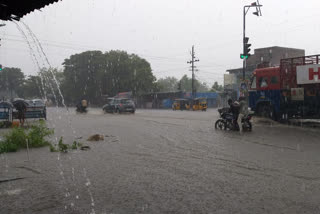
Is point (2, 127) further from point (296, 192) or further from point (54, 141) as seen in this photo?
point (296, 192)

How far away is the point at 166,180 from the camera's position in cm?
586

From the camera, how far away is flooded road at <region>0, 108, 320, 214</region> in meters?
4.49

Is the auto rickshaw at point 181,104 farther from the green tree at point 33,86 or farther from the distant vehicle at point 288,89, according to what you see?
the green tree at point 33,86

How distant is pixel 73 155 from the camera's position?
8.78 meters

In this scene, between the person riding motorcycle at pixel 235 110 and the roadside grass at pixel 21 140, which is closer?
the roadside grass at pixel 21 140

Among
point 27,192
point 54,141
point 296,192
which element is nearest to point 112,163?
point 27,192

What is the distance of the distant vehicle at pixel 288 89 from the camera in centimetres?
1630

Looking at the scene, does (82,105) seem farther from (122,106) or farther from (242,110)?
(242,110)

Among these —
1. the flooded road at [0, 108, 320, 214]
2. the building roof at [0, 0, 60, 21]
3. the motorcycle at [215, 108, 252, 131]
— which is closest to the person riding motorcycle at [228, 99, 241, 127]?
the motorcycle at [215, 108, 252, 131]

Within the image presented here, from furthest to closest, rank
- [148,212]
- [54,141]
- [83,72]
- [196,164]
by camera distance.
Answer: [83,72]
[54,141]
[196,164]
[148,212]

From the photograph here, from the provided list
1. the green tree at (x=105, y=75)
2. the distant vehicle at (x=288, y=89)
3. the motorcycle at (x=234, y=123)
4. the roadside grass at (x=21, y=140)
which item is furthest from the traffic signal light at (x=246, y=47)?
the green tree at (x=105, y=75)

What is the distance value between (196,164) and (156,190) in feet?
7.31

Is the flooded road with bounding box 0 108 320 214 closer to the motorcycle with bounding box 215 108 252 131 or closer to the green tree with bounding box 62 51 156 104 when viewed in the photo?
the motorcycle with bounding box 215 108 252 131

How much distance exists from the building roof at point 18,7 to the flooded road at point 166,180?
3.05 m
